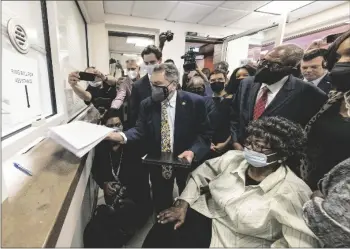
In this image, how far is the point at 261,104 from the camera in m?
1.39

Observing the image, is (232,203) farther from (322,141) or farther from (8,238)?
(8,238)

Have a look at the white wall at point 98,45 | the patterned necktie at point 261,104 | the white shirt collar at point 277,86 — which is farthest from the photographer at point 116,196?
the white wall at point 98,45

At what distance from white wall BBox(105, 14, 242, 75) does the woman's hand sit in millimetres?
4045

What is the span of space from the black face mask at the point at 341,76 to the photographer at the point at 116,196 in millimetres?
1246

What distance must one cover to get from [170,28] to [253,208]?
4448 mm

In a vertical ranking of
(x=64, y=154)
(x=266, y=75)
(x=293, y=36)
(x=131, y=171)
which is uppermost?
(x=293, y=36)

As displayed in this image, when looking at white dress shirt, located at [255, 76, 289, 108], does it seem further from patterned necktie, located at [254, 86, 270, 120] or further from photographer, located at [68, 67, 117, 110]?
photographer, located at [68, 67, 117, 110]

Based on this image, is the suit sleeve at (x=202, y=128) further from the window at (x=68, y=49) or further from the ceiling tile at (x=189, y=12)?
the ceiling tile at (x=189, y=12)

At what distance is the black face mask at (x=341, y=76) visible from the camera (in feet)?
3.12

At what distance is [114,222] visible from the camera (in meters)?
1.35

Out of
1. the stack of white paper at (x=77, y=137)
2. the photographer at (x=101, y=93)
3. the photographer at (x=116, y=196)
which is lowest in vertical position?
the photographer at (x=116, y=196)

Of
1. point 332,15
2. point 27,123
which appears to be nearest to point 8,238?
point 27,123

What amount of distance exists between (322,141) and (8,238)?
136 cm

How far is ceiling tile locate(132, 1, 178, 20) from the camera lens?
3518 millimetres
